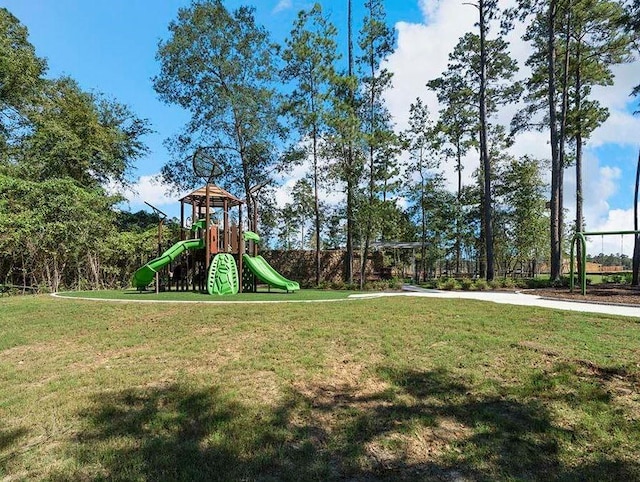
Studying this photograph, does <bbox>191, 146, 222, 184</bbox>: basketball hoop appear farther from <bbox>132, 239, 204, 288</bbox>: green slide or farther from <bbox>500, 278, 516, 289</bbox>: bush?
<bbox>500, 278, 516, 289</bbox>: bush

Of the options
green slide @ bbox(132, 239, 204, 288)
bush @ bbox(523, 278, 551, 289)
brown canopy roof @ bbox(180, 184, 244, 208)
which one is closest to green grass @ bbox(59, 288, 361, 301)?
green slide @ bbox(132, 239, 204, 288)

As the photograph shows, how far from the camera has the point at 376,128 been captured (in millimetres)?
16984

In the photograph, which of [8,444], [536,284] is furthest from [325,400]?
[536,284]

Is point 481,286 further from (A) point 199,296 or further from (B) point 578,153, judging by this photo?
(B) point 578,153

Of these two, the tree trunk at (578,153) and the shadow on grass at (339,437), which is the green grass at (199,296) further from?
Answer: the tree trunk at (578,153)

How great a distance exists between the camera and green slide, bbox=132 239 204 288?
1114 cm

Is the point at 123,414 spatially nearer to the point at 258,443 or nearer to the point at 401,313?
the point at 258,443

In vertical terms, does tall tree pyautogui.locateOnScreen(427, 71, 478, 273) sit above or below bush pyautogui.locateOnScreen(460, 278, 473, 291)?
above

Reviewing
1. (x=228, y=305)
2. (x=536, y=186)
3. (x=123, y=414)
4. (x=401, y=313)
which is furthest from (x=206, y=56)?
(x=536, y=186)

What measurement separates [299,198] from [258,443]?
657 inches

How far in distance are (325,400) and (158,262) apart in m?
8.97

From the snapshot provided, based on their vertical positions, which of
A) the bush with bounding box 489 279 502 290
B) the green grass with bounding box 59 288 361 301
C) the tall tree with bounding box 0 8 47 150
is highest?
the tall tree with bounding box 0 8 47 150

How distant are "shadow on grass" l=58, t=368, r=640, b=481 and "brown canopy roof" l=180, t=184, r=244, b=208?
9.77 meters

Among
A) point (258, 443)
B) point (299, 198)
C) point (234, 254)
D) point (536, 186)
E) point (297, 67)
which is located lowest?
point (258, 443)
